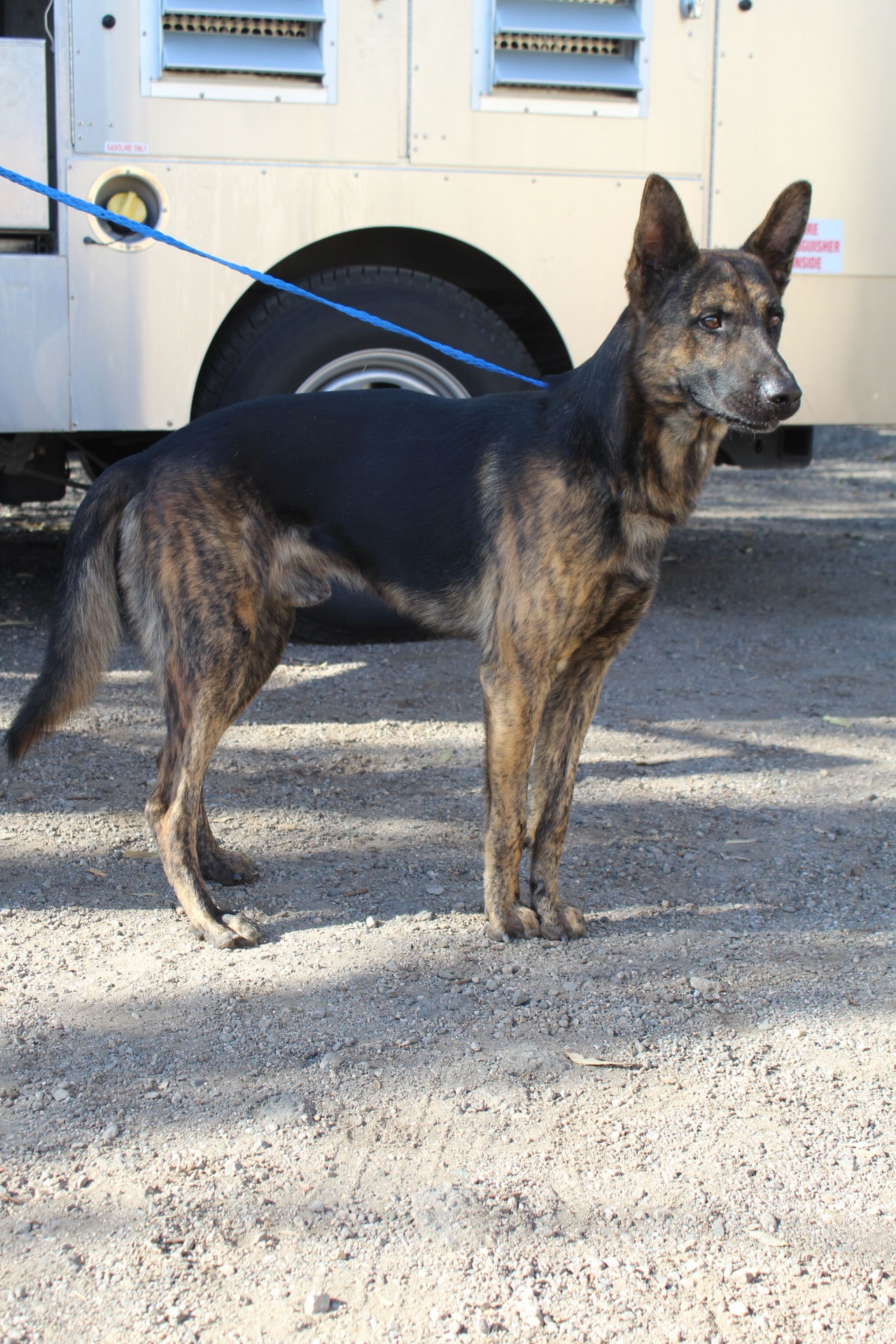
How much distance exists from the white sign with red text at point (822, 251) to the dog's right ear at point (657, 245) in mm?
2414

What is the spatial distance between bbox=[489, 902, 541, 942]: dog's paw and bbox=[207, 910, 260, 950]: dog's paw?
58 centimetres

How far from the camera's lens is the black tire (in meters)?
4.76

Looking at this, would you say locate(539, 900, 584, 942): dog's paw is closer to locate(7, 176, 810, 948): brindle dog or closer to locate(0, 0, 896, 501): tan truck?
locate(7, 176, 810, 948): brindle dog

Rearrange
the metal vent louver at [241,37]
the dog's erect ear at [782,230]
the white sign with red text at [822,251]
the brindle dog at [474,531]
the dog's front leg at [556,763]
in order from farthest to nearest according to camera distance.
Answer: the white sign with red text at [822,251] < the metal vent louver at [241,37] < the dog's front leg at [556,763] < the dog's erect ear at [782,230] < the brindle dog at [474,531]

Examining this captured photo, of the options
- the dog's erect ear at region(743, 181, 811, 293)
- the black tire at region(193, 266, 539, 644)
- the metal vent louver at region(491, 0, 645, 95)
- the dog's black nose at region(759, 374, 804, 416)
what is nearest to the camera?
the dog's black nose at region(759, 374, 804, 416)

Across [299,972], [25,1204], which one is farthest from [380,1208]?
[299,972]

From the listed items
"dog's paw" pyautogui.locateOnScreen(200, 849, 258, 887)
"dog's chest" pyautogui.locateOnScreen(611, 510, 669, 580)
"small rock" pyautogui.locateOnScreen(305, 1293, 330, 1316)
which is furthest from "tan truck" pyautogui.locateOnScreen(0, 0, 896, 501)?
"small rock" pyautogui.locateOnScreen(305, 1293, 330, 1316)

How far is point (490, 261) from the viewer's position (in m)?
4.93

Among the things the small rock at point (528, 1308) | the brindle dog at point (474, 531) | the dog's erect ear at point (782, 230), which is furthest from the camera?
the dog's erect ear at point (782, 230)

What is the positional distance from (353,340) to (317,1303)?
3.82m

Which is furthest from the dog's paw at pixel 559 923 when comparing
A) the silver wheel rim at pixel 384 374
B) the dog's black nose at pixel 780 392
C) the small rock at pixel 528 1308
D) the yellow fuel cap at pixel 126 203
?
the yellow fuel cap at pixel 126 203

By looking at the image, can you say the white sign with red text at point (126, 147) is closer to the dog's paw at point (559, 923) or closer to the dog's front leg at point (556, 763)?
the dog's front leg at point (556, 763)

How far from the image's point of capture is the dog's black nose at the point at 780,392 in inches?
104

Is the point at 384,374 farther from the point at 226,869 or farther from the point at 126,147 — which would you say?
the point at 226,869
